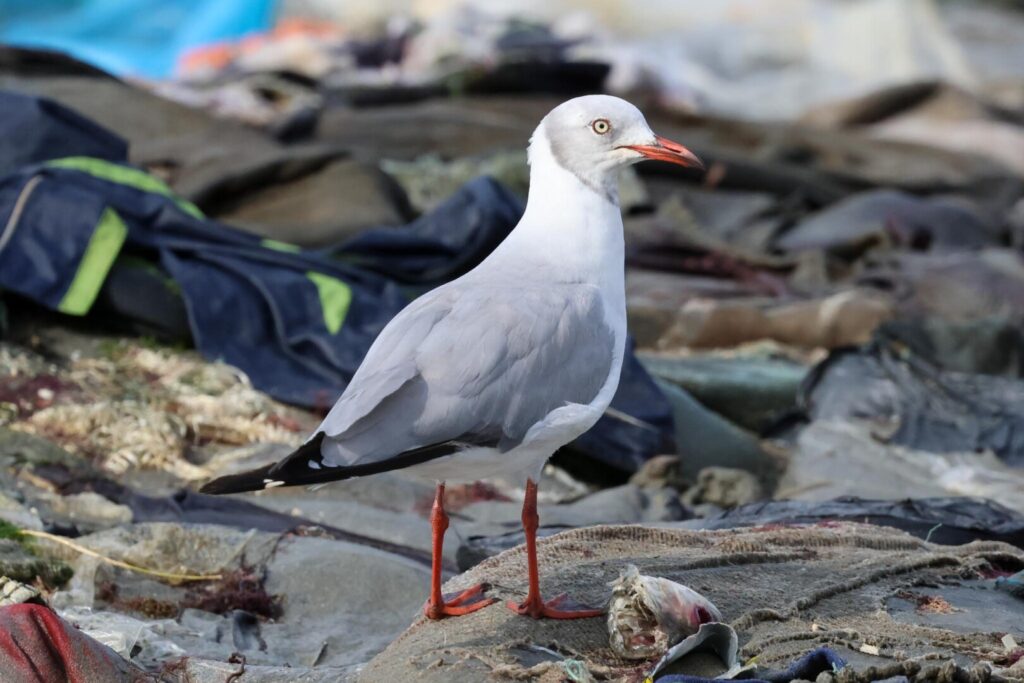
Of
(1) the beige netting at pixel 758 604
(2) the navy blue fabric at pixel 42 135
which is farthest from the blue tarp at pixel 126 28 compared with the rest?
(1) the beige netting at pixel 758 604

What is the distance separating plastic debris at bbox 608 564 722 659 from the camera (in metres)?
2.92

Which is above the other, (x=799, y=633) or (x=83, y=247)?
(x=83, y=247)

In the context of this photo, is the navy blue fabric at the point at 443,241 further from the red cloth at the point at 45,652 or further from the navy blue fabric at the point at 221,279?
the red cloth at the point at 45,652

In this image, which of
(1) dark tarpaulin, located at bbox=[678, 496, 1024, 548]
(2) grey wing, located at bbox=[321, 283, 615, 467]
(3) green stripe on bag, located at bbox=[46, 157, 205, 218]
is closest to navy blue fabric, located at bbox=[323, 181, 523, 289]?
(3) green stripe on bag, located at bbox=[46, 157, 205, 218]

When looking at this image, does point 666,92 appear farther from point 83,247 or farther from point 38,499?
point 38,499

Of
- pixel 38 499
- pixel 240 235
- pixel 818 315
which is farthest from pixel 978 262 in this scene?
pixel 38 499

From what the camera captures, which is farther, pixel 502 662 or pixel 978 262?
pixel 978 262

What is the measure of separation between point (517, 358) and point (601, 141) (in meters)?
0.61

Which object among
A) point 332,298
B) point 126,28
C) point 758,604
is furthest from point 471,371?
point 126,28

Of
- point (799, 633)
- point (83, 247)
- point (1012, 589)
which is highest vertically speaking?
point (83, 247)

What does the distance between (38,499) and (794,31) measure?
43.8 ft

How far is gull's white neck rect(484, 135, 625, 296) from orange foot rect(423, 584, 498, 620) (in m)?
0.70

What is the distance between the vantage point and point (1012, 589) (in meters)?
3.54

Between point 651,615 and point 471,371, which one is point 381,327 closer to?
point 471,371
